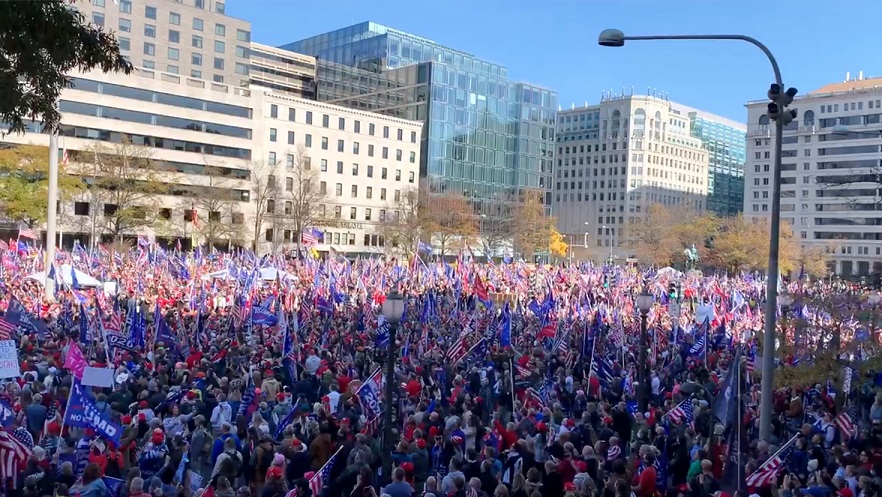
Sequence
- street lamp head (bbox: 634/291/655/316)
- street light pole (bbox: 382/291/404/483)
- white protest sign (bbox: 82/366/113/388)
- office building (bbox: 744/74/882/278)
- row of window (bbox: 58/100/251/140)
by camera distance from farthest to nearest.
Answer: office building (bbox: 744/74/882/278), row of window (bbox: 58/100/251/140), street lamp head (bbox: 634/291/655/316), white protest sign (bbox: 82/366/113/388), street light pole (bbox: 382/291/404/483)

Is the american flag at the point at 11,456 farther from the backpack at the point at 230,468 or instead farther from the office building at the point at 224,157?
the office building at the point at 224,157

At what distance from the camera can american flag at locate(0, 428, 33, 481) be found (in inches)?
388

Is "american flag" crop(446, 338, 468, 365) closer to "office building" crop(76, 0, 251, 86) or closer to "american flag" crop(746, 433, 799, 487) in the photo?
"american flag" crop(746, 433, 799, 487)

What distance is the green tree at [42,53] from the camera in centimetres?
801

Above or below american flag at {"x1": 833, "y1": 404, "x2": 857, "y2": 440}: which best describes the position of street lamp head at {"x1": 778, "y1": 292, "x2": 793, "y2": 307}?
above

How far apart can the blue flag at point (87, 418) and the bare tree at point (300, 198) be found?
6248 centimetres

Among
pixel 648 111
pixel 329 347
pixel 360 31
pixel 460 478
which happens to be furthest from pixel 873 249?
pixel 460 478

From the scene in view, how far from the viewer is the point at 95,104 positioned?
2842 inches

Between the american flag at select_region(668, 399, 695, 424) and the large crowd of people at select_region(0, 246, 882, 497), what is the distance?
0.04m

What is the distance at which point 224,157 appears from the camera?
79.1m

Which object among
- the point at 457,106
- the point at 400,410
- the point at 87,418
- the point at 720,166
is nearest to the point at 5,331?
the point at 87,418

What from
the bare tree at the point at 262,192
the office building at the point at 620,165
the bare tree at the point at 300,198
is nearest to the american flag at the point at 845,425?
the bare tree at the point at 300,198

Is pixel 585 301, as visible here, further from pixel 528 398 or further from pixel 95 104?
pixel 95 104

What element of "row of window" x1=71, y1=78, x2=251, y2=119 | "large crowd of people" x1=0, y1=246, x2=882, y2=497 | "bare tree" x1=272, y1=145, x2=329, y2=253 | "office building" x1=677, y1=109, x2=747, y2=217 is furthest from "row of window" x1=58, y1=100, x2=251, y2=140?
"office building" x1=677, y1=109, x2=747, y2=217
